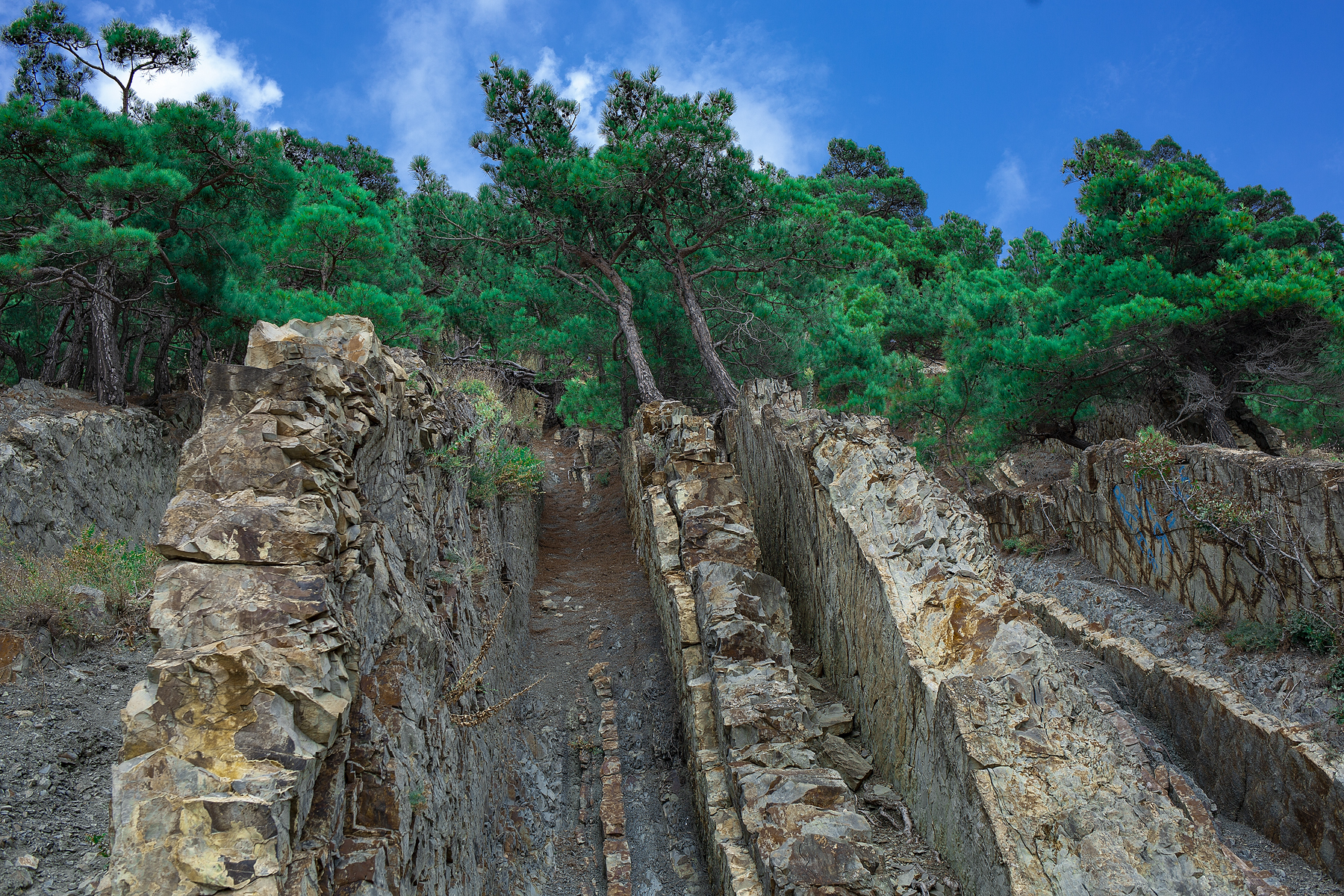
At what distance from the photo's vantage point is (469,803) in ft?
18.6

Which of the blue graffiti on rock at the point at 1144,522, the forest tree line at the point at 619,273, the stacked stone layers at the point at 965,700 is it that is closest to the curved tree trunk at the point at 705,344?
the forest tree line at the point at 619,273

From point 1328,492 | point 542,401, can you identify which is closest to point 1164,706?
point 1328,492

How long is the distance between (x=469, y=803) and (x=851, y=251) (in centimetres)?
1179

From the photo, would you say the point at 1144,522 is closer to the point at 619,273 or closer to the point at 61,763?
the point at 619,273

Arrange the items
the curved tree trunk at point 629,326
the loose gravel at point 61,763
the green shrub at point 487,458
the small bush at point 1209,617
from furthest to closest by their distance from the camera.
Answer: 1. the curved tree trunk at point 629,326
2. the small bush at point 1209,617
3. the green shrub at point 487,458
4. the loose gravel at point 61,763

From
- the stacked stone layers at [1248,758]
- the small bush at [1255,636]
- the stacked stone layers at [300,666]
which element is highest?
the stacked stone layers at [300,666]

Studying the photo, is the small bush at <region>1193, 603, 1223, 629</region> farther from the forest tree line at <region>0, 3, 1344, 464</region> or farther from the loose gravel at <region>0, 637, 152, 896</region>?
the loose gravel at <region>0, 637, 152, 896</region>

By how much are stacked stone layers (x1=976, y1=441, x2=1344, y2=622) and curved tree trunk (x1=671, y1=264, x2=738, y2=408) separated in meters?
6.72

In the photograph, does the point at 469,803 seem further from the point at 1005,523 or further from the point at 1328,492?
the point at 1005,523

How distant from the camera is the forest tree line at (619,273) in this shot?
11062 millimetres

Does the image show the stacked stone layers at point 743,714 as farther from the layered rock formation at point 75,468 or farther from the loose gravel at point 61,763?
the layered rock formation at point 75,468

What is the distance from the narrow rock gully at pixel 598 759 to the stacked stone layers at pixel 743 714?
47 cm

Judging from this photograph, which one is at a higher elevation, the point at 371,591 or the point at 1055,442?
the point at 1055,442

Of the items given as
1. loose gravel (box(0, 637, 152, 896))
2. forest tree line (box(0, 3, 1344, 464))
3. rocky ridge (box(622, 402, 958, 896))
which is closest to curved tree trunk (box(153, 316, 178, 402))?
forest tree line (box(0, 3, 1344, 464))
